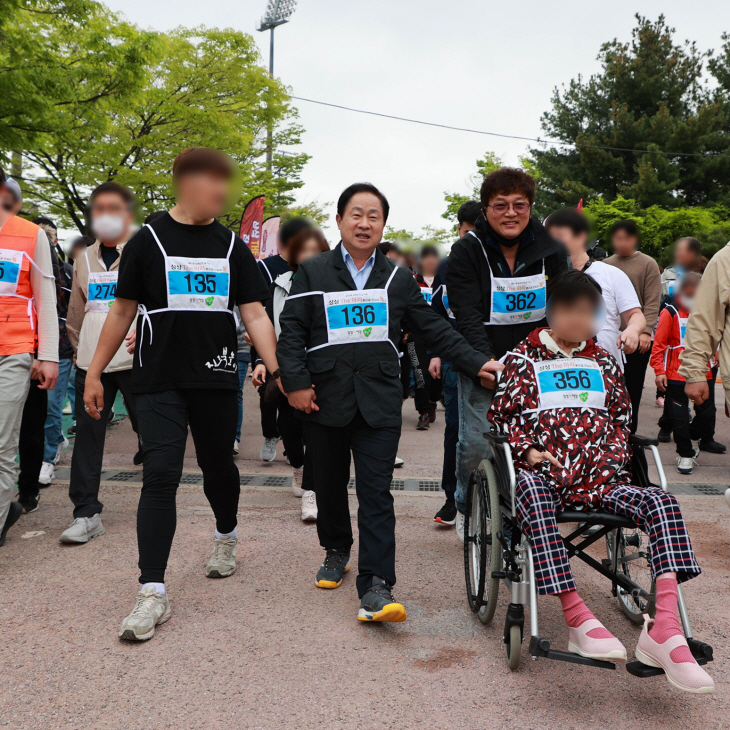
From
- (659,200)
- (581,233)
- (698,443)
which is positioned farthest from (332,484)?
(659,200)

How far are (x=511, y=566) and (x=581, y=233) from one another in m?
2.65

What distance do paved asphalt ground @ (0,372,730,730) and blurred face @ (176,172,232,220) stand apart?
1766mm

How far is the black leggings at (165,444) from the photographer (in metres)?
3.27

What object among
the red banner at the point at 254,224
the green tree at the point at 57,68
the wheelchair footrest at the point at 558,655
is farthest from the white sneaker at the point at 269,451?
the red banner at the point at 254,224

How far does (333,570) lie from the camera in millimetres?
3805

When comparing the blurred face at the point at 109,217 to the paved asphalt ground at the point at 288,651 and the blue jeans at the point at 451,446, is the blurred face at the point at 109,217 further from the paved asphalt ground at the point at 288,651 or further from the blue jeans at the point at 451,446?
the blue jeans at the point at 451,446

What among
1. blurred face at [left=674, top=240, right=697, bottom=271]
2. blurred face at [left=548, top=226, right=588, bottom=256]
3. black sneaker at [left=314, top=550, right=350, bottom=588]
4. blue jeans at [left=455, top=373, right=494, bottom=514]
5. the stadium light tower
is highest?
the stadium light tower

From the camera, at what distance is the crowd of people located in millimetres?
3049

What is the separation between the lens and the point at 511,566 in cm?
304

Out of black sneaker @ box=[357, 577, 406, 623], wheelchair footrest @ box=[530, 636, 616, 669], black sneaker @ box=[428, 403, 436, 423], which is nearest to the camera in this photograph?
wheelchair footrest @ box=[530, 636, 616, 669]

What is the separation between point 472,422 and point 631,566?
1.01 metres

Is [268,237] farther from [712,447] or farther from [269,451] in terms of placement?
Answer: [712,447]

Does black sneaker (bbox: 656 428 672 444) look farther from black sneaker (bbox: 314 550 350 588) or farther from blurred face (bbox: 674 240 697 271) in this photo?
black sneaker (bbox: 314 550 350 588)

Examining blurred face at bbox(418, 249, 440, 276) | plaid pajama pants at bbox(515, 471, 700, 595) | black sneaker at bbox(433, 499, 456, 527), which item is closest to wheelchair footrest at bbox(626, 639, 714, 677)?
plaid pajama pants at bbox(515, 471, 700, 595)
